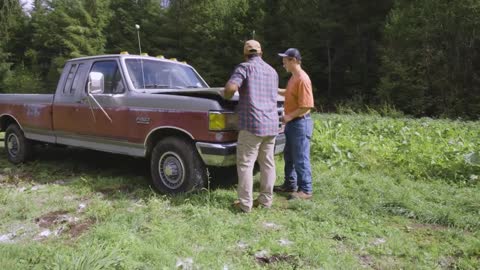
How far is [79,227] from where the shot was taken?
434cm

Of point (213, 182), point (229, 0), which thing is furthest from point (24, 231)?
point (229, 0)

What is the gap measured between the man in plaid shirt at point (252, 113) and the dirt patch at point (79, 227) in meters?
1.66

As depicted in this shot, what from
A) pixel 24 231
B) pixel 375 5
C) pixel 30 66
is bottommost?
pixel 24 231

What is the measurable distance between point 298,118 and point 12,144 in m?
5.74

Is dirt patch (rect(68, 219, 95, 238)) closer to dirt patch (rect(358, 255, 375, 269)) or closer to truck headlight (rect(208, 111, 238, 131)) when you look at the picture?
truck headlight (rect(208, 111, 238, 131))

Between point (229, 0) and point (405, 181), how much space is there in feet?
119

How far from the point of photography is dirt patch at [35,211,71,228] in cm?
453

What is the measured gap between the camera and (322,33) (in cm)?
3238

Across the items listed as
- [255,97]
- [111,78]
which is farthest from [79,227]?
[111,78]

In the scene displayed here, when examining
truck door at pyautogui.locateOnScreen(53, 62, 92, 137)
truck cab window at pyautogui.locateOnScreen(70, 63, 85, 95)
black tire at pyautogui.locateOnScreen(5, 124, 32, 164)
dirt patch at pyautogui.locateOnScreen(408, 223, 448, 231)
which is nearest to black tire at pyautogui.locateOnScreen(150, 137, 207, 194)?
truck door at pyautogui.locateOnScreen(53, 62, 92, 137)

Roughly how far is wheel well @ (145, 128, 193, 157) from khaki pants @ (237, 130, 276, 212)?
83cm

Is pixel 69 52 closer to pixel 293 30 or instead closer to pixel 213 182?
pixel 293 30

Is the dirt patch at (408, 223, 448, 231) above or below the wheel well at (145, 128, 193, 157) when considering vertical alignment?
below

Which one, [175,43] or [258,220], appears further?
[175,43]
